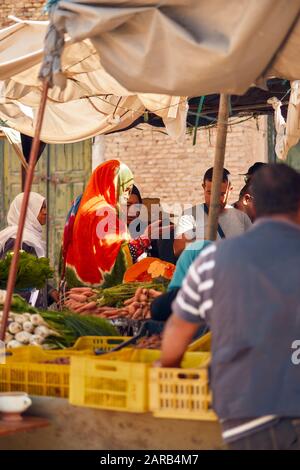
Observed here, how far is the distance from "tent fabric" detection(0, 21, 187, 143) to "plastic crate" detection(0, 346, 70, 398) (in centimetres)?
177

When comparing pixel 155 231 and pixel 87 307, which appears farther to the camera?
pixel 155 231

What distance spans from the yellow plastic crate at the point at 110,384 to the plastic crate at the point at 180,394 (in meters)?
0.08

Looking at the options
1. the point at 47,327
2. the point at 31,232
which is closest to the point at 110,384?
the point at 47,327

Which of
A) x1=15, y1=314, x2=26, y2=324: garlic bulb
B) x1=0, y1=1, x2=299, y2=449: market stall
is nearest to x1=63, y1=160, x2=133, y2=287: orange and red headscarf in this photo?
x1=15, y1=314, x2=26, y2=324: garlic bulb

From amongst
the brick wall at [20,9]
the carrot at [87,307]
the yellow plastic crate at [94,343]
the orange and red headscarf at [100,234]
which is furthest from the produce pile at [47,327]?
the brick wall at [20,9]

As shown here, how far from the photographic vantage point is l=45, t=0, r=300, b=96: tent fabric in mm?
4262

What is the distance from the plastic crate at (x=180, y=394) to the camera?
364 centimetres

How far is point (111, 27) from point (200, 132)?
10023 mm

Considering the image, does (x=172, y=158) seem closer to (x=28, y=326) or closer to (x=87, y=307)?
(x=87, y=307)

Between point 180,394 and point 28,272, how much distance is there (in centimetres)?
417

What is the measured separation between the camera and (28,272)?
7.68 m

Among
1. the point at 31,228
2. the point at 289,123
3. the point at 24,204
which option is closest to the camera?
the point at 24,204

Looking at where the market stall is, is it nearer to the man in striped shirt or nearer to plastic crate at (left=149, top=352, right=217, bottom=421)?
plastic crate at (left=149, top=352, right=217, bottom=421)
